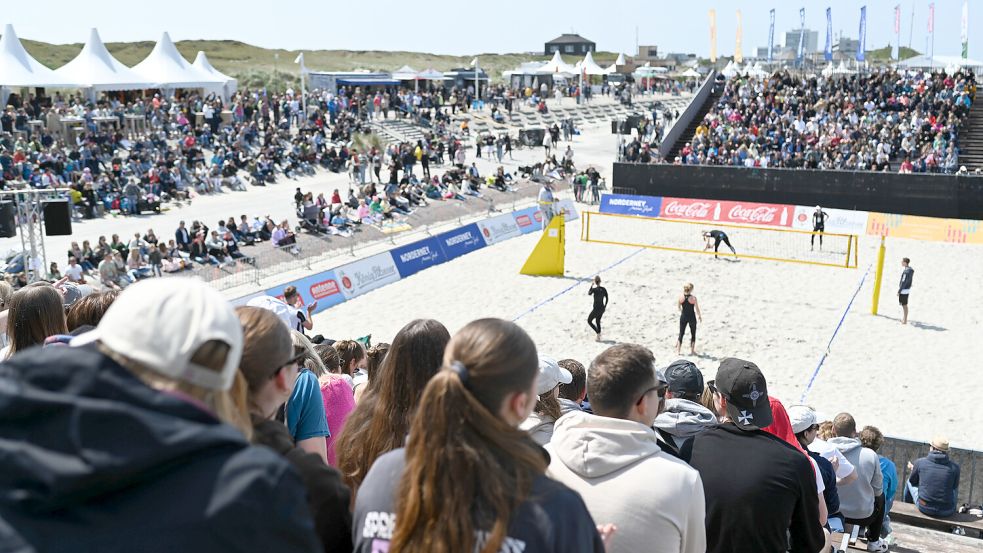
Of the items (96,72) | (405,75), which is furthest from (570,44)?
(96,72)

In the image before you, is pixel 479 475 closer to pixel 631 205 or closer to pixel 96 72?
pixel 631 205

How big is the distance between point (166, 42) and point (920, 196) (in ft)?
88.4

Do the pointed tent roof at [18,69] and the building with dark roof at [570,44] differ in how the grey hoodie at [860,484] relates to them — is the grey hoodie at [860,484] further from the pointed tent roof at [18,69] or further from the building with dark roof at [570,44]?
the building with dark roof at [570,44]

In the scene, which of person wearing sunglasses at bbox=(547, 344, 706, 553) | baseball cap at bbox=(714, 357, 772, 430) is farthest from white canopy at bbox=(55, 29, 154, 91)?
person wearing sunglasses at bbox=(547, 344, 706, 553)

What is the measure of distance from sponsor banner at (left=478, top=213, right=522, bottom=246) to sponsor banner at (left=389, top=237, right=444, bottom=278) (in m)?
2.40

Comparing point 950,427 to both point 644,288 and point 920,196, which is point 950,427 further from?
point 920,196

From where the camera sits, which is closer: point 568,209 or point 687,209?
point 687,209

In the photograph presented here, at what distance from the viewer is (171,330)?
153 cm

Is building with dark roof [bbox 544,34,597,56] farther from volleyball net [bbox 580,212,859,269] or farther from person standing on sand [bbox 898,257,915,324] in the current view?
person standing on sand [bbox 898,257,915,324]

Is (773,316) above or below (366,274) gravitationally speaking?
below

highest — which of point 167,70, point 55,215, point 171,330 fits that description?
point 167,70

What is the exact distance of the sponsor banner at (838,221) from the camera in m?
25.3

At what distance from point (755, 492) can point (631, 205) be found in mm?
25129

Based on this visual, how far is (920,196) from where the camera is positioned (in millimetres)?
27109
